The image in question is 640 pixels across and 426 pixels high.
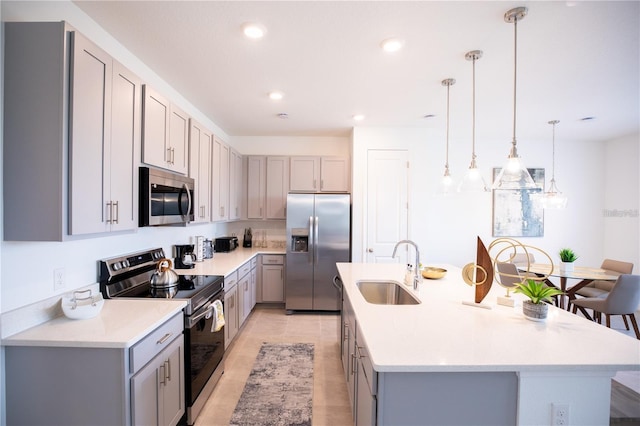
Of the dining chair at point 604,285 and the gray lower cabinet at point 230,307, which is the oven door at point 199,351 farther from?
the dining chair at point 604,285

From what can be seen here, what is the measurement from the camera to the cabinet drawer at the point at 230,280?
103 inches

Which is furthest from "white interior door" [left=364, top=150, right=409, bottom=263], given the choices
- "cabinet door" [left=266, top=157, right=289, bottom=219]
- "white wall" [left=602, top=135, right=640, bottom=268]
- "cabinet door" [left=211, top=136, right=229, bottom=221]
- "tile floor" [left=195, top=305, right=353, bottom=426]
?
A: "white wall" [left=602, top=135, right=640, bottom=268]

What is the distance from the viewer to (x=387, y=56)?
206 centimetres

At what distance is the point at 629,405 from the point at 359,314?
2461 millimetres

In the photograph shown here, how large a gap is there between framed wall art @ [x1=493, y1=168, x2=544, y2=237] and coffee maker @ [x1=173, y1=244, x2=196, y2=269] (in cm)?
444

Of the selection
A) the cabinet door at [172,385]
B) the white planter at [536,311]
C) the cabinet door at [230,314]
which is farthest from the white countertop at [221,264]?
the white planter at [536,311]

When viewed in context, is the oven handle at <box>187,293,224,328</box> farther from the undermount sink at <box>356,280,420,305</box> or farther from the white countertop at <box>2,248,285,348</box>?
the undermount sink at <box>356,280,420,305</box>

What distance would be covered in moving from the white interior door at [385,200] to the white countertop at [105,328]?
2756mm

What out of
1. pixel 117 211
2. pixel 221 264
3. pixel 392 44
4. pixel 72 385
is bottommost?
pixel 72 385

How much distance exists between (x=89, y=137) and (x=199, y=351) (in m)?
1.52

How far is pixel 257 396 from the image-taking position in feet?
7.00

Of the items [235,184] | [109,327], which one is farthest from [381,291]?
[235,184]

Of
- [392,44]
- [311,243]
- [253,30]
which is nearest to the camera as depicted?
[253,30]

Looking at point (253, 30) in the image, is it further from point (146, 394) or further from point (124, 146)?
point (146, 394)
